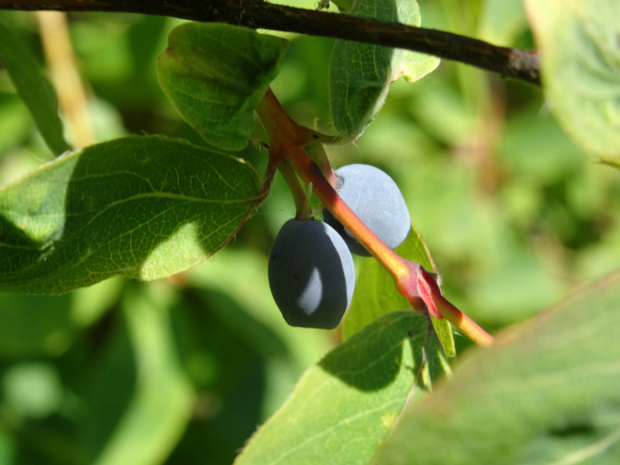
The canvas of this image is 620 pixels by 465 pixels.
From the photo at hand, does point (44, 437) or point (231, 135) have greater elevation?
point (231, 135)

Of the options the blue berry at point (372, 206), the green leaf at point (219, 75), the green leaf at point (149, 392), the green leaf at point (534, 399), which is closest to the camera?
the green leaf at point (534, 399)

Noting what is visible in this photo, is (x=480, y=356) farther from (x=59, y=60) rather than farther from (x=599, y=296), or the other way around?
(x=59, y=60)

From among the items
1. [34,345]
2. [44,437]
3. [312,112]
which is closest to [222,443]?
[44,437]

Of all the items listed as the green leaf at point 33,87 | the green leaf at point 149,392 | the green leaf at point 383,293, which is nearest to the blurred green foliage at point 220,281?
the green leaf at point 149,392

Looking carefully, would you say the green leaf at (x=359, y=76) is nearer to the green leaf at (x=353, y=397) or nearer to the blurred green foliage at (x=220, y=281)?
the green leaf at (x=353, y=397)

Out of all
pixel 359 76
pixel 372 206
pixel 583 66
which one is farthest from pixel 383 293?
pixel 583 66

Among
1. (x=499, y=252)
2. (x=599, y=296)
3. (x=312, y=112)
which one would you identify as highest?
(x=599, y=296)

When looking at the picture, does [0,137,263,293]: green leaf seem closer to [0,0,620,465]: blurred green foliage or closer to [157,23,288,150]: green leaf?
[157,23,288,150]: green leaf
